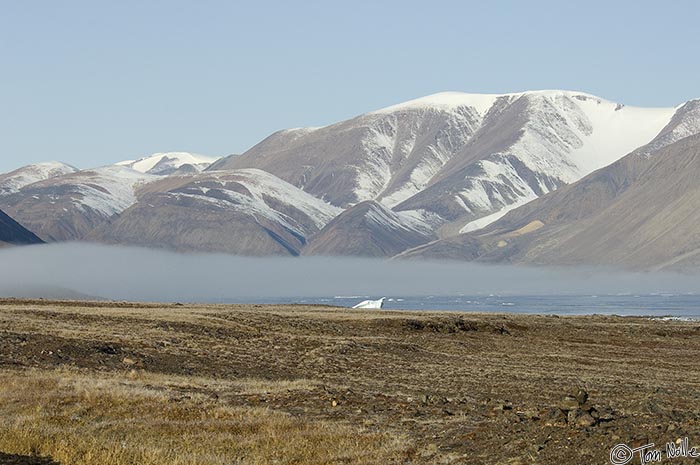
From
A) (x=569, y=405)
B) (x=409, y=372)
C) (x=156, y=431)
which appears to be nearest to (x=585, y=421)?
(x=569, y=405)

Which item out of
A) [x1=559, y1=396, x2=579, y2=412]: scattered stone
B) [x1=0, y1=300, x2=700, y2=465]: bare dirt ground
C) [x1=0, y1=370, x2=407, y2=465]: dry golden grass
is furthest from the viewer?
[x1=559, y1=396, x2=579, y2=412]: scattered stone

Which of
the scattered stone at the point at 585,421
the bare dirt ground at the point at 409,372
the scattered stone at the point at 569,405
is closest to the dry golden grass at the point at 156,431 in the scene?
the bare dirt ground at the point at 409,372

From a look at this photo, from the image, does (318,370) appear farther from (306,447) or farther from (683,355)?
(683,355)

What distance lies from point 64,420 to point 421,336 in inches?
1781

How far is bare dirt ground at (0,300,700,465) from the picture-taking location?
938 inches

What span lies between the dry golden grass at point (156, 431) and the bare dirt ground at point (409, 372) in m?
0.29

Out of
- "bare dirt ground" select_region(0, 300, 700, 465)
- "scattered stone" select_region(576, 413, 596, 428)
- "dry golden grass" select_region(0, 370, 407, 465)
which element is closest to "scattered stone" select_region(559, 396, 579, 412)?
"bare dirt ground" select_region(0, 300, 700, 465)

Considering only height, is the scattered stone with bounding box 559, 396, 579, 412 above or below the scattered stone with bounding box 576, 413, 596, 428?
above

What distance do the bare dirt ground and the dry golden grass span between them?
0.94 ft

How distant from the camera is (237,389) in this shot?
3553 centimetres

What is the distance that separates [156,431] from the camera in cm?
2623

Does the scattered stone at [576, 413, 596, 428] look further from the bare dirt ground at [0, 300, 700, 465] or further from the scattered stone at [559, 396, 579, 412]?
the scattered stone at [559, 396, 579, 412]

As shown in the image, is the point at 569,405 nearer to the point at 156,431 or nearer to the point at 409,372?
the point at 156,431

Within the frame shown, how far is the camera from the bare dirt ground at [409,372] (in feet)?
78.2
